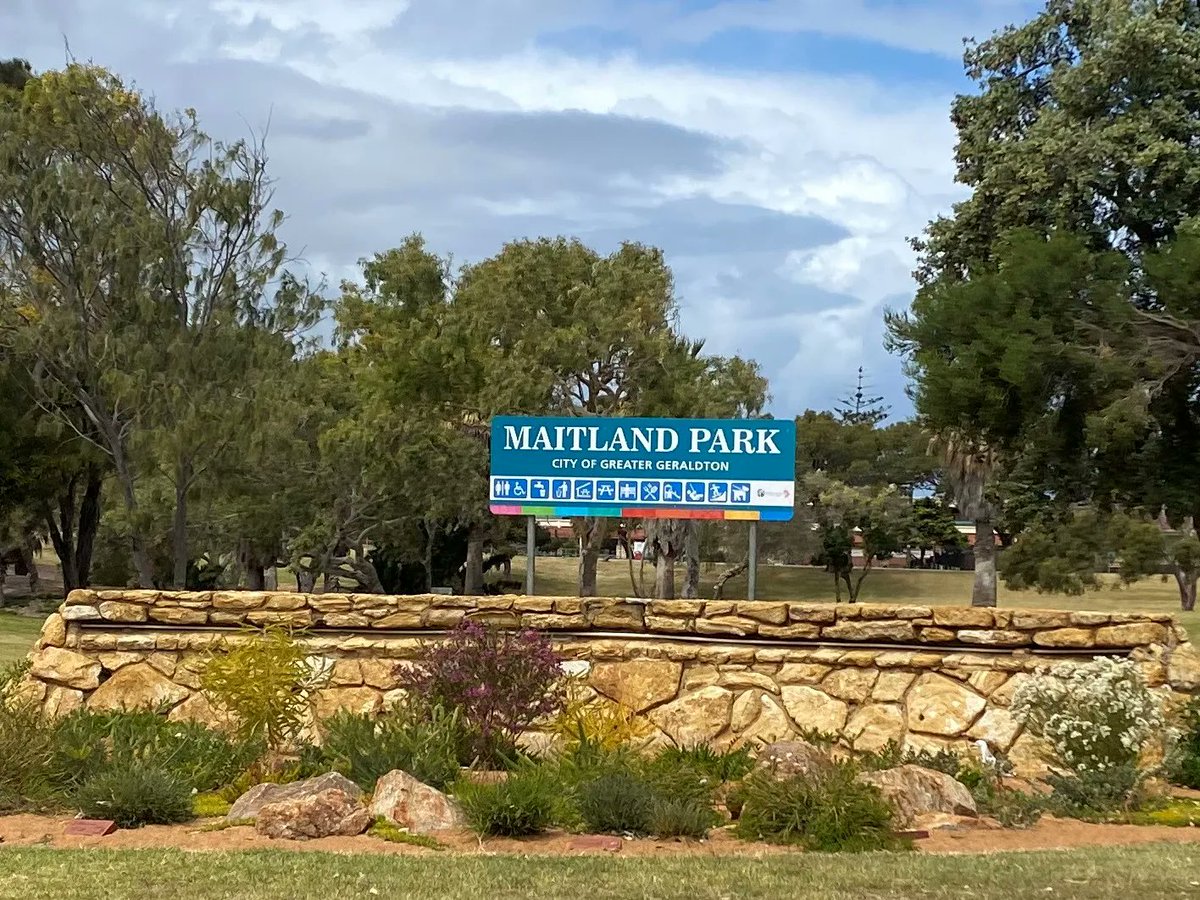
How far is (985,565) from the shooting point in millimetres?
43000

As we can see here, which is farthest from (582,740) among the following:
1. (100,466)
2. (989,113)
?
(100,466)

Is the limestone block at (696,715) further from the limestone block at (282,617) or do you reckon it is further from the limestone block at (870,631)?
the limestone block at (282,617)

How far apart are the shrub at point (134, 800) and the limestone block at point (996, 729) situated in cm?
597

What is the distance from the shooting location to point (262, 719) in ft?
28.8

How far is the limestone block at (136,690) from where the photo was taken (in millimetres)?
10305

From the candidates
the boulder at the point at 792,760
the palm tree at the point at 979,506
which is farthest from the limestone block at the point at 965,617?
the palm tree at the point at 979,506

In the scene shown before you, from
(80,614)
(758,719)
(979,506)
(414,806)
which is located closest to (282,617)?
(80,614)

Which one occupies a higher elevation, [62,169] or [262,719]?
[62,169]

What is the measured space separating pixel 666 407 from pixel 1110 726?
25.1 meters

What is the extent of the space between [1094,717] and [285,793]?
5.34 meters

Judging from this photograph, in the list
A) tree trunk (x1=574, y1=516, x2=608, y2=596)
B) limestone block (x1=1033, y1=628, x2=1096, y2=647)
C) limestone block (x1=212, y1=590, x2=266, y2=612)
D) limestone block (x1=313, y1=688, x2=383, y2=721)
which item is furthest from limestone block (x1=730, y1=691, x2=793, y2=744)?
tree trunk (x1=574, y1=516, x2=608, y2=596)

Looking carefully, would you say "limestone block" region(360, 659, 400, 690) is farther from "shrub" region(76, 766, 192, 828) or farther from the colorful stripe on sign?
"shrub" region(76, 766, 192, 828)

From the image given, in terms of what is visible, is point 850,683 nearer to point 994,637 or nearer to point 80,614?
point 994,637

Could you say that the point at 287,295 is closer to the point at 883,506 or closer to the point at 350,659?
the point at 350,659
